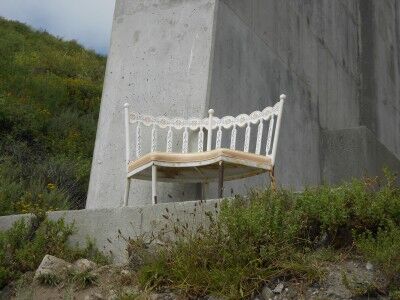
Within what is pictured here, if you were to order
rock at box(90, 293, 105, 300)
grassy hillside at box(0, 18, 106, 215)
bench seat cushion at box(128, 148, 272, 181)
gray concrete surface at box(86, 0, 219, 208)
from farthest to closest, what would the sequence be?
1. grassy hillside at box(0, 18, 106, 215)
2. gray concrete surface at box(86, 0, 219, 208)
3. bench seat cushion at box(128, 148, 272, 181)
4. rock at box(90, 293, 105, 300)

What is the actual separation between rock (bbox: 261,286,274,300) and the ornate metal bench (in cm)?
126

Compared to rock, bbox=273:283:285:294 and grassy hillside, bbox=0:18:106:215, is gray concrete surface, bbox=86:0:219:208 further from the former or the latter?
rock, bbox=273:283:285:294

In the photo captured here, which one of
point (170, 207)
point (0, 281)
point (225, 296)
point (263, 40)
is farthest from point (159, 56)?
point (225, 296)

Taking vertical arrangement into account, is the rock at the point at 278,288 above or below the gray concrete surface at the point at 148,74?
below

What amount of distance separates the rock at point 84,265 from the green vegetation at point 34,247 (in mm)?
141

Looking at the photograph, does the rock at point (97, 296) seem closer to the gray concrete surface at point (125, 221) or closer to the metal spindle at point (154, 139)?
the gray concrete surface at point (125, 221)

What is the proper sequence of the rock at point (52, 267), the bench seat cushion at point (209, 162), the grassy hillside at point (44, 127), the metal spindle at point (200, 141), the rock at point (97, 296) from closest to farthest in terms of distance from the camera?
the rock at point (97, 296)
the rock at point (52, 267)
the bench seat cushion at point (209, 162)
the metal spindle at point (200, 141)
the grassy hillside at point (44, 127)

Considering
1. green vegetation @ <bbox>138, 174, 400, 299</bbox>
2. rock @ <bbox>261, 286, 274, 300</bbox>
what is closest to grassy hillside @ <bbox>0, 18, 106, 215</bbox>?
green vegetation @ <bbox>138, 174, 400, 299</bbox>

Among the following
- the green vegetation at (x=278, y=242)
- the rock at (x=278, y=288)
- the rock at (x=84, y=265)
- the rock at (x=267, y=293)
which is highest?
the green vegetation at (x=278, y=242)

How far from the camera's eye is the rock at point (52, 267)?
503 cm

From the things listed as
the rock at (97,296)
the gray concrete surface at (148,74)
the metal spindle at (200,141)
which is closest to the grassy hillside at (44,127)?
the gray concrete surface at (148,74)

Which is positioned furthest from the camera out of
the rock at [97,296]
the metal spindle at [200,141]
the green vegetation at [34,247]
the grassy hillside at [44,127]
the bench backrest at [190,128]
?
the grassy hillside at [44,127]

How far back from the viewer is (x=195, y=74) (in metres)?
7.02

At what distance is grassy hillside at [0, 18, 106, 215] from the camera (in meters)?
8.52
